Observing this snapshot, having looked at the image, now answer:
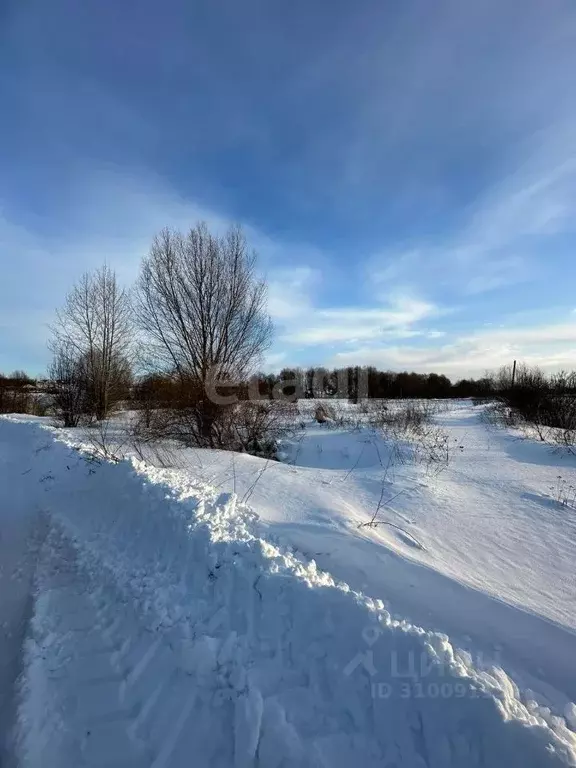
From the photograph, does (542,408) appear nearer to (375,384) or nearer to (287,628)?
(287,628)

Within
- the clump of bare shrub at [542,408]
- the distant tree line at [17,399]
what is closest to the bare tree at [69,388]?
the distant tree line at [17,399]

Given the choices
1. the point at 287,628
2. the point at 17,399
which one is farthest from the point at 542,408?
the point at 17,399

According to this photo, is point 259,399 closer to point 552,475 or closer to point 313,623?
point 552,475

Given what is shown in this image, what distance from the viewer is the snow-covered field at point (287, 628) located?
2096mm

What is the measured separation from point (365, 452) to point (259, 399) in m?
3.72

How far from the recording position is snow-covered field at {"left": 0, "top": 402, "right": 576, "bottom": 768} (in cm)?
210

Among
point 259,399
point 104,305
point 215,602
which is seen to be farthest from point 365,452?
point 104,305

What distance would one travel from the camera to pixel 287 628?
2695 mm

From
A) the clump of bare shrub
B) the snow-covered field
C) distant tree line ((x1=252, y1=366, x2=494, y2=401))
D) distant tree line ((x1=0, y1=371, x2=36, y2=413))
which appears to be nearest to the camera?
the snow-covered field

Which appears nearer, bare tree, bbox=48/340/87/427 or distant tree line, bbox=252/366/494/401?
bare tree, bbox=48/340/87/427

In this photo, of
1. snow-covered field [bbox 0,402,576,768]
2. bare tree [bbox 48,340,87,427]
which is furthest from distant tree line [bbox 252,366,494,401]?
snow-covered field [bbox 0,402,576,768]

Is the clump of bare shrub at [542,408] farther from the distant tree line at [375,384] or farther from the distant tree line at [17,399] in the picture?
the distant tree line at [17,399]

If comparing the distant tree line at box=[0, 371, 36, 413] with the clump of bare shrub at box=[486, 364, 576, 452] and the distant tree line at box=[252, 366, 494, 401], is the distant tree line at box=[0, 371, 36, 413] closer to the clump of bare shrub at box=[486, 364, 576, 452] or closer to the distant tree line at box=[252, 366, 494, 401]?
the distant tree line at box=[252, 366, 494, 401]

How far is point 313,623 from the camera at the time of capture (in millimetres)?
2666
